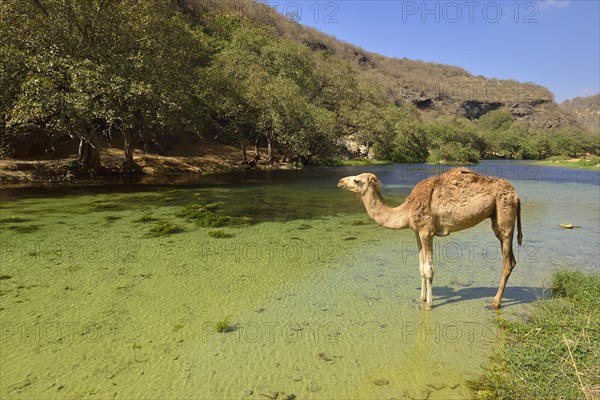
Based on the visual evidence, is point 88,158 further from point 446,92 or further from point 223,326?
point 446,92

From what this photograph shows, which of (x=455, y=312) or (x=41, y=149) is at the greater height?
(x=41, y=149)

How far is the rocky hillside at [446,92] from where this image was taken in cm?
14975

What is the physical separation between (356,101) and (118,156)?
1638 inches

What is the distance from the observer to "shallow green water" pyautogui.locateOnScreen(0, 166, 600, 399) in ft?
16.1

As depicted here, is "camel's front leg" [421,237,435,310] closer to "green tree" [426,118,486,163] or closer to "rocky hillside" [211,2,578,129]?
"green tree" [426,118,486,163]

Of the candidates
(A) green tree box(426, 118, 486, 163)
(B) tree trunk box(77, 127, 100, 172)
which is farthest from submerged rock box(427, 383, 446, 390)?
(A) green tree box(426, 118, 486, 163)

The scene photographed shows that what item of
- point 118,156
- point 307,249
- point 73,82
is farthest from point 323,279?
point 118,156

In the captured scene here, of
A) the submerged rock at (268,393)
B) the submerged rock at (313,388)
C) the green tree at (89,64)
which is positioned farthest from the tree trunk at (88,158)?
the submerged rock at (313,388)

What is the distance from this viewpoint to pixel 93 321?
6.39m

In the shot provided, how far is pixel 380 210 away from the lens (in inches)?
305

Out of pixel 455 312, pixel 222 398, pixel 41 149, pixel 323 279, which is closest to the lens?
pixel 222 398

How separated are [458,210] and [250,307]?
446 centimetres

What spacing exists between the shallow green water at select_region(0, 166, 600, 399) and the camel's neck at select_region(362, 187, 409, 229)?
5.11 ft

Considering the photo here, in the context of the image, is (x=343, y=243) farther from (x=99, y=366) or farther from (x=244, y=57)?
(x=244, y=57)
